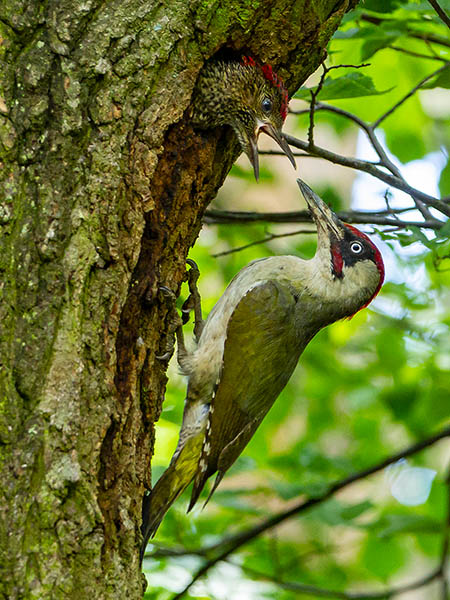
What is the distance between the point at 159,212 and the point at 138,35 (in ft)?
1.82

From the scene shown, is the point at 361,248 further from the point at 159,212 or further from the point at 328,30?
the point at 159,212

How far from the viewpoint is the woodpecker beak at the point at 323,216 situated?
379 cm

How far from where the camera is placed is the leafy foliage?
12.2 ft

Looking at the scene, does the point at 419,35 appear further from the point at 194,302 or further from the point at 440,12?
the point at 194,302

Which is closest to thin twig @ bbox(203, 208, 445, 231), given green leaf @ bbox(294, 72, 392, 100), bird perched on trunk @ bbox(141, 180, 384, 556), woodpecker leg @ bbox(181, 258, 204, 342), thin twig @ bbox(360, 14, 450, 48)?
bird perched on trunk @ bbox(141, 180, 384, 556)

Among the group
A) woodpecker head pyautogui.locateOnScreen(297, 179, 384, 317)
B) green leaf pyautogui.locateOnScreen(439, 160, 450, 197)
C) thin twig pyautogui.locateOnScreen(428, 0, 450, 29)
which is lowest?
woodpecker head pyautogui.locateOnScreen(297, 179, 384, 317)

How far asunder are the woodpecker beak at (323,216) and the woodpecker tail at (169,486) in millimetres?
1203

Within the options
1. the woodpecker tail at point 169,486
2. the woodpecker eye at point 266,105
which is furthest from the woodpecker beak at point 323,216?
the woodpecker tail at point 169,486

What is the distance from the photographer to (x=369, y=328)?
6.45m

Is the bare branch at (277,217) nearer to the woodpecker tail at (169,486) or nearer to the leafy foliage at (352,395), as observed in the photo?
the leafy foliage at (352,395)

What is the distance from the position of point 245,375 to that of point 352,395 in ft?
8.68

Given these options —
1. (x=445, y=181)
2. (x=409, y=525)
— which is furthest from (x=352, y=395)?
(x=445, y=181)

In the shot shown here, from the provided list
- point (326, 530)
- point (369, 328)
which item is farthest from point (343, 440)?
point (369, 328)

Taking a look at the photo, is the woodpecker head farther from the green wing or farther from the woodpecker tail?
the woodpecker tail
